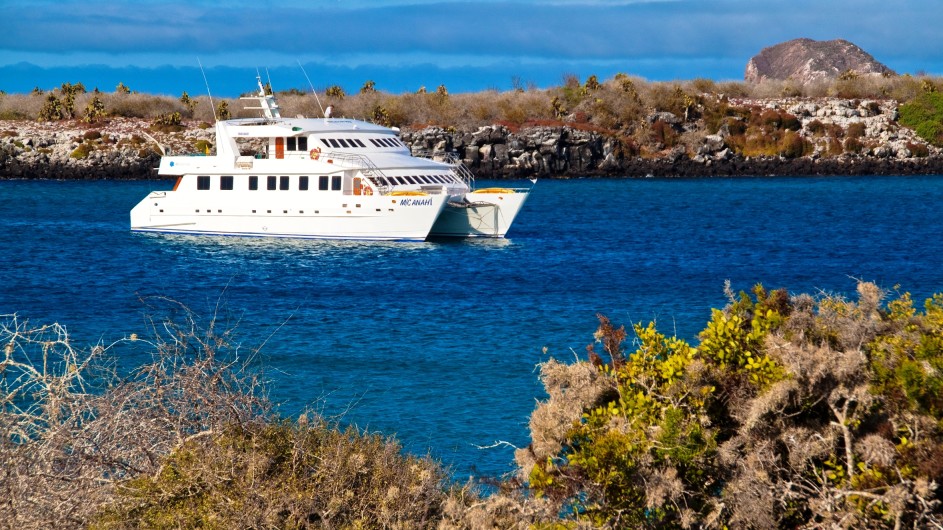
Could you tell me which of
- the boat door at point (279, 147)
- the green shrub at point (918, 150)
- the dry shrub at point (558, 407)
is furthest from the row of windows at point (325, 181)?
the green shrub at point (918, 150)

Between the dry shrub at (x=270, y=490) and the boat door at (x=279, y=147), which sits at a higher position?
the boat door at (x=279, y=147)

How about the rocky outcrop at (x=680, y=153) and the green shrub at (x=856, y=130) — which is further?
the green shrub at (x=856, y=130)

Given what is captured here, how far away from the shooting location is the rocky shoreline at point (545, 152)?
65812 mm

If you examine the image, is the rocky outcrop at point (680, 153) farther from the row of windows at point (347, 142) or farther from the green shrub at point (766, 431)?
the green shrub at point (766, 431)

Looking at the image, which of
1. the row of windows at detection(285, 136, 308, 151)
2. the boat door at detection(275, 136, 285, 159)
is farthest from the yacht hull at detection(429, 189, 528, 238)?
the boat door at detection(275, 136, 285, 159)

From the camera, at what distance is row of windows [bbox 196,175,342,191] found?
108 ft

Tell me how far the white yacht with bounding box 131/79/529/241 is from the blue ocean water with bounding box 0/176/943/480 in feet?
2.11

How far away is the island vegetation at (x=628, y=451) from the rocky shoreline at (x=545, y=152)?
5731cm

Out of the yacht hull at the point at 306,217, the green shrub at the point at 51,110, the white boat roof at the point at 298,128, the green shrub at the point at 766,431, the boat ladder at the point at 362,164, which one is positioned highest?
the green shrub at the point at 51,110

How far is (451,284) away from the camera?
27047 millimetres

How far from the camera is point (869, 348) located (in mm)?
6781

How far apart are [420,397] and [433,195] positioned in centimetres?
1640

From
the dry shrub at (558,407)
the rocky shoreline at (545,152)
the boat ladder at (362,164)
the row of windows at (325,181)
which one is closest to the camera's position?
the dry shrub at (558,407)

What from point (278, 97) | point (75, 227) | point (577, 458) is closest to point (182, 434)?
point (577, 458)
